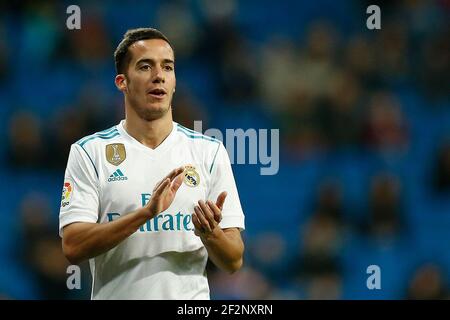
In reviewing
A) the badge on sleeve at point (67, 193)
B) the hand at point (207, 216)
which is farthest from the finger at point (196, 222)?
the badge on sleeve at point (67, 193)

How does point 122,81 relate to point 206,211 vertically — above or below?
above

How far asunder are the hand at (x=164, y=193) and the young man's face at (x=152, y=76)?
409 mm

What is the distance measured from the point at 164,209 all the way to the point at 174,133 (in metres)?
0.41

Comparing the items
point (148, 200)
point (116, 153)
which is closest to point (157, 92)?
point (116, 153)

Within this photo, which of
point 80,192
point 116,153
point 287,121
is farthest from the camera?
Answer: point 287,121

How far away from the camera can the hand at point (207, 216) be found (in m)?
2.52

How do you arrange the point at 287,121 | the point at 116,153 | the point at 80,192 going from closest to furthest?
the point at 80,192 < the point at 116,153 < the point at 287,121

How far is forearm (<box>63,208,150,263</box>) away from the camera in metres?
2.56

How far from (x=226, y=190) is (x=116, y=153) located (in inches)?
17.5

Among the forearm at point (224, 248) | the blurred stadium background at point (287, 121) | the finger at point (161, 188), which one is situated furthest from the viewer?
the blurred stadium background at point (287, 121)

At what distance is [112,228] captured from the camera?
2.59 m

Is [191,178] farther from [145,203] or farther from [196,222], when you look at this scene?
[196,222]

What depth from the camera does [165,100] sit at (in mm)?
2908

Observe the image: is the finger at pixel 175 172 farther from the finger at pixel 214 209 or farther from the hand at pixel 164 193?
the finger at pixel 214 209
